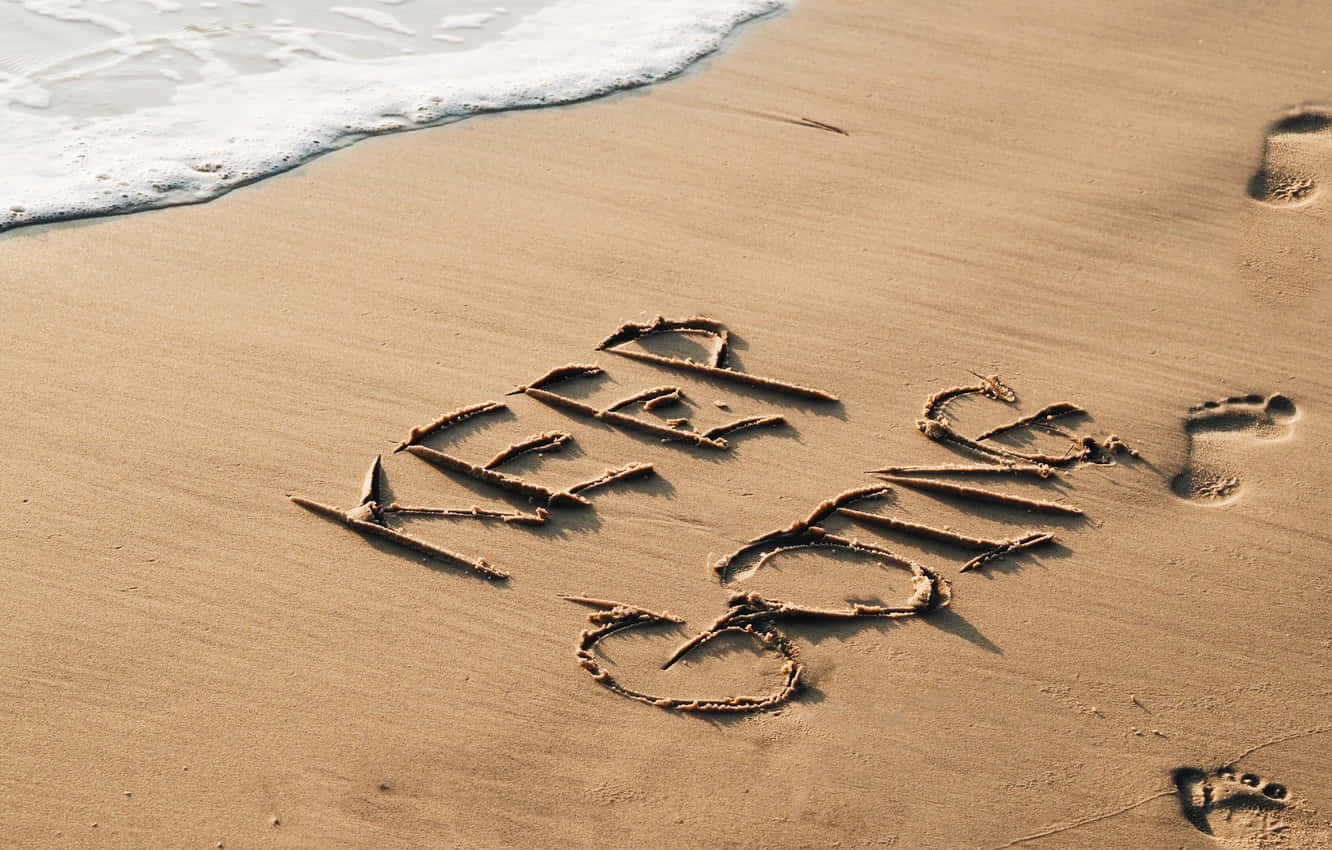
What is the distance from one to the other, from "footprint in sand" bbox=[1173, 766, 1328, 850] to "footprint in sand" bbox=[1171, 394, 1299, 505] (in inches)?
33.3

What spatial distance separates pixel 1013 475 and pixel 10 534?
7.81 ft

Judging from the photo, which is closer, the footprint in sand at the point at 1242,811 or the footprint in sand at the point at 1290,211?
the footprint in sand at the point at 1242,811

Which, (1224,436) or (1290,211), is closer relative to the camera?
(1224,436)

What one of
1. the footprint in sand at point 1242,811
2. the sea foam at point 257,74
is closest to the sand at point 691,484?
the footprint in sand at point 1242,811

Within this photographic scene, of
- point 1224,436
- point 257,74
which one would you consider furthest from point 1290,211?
point 257,74

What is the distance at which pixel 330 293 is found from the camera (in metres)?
3.54

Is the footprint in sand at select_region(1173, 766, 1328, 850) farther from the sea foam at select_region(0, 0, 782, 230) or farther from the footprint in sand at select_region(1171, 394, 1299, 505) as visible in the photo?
the sea foam at select_region(0, 0, 782, 230)

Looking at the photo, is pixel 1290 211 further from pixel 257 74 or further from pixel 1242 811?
pixel 257 74

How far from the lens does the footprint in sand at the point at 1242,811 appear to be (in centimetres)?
221

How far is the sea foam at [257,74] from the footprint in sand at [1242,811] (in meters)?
3.38

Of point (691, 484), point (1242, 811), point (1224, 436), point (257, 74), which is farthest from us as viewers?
point (257, 74)

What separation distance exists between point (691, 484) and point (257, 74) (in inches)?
118

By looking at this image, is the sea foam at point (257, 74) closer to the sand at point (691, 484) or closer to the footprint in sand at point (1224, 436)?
the sand at point (691, 484)

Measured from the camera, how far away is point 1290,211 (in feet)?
13.3
